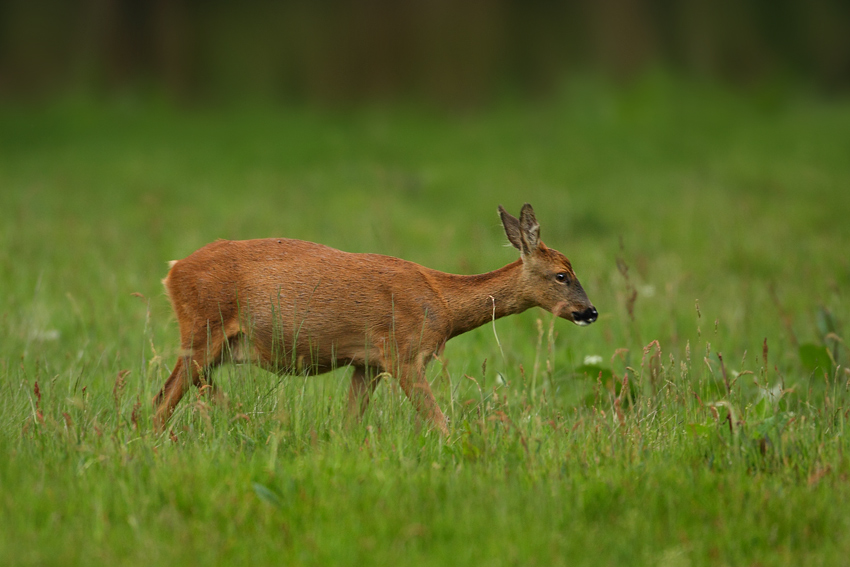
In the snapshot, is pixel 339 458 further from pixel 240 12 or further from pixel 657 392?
pixel 240 12

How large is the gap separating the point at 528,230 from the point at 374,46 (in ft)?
52.5

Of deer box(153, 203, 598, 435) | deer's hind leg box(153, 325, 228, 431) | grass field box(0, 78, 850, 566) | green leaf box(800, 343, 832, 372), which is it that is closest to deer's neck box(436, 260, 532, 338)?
deer box(153, 203, 598, 435)

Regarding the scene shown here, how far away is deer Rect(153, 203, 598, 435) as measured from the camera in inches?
189

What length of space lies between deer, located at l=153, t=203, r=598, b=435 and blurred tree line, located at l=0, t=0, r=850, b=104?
14.9 meters

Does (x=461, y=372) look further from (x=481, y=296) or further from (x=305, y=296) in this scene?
(x=305, y=296)

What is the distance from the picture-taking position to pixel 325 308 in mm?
4848

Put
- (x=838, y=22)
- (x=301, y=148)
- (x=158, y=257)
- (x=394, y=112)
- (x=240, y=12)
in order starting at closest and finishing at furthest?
(x=158, y=257) → (x=301, y=148) → (x=394, y=112) → (x=240, y=12) → (x=838, y=22)

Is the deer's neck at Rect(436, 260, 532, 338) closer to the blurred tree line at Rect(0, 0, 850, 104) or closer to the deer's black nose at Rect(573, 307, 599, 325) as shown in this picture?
the deer's black nose at Rect(573, 307, 599, 325)

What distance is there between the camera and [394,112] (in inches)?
741

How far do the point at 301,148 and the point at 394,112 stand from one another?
4.58 metres

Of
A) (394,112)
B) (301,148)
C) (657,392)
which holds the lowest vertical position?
(657,392)

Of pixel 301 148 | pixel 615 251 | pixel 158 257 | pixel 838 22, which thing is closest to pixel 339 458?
pixel 158 257

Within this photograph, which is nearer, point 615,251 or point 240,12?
point 615,251

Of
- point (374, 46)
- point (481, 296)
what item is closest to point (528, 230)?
point (481, 296)
